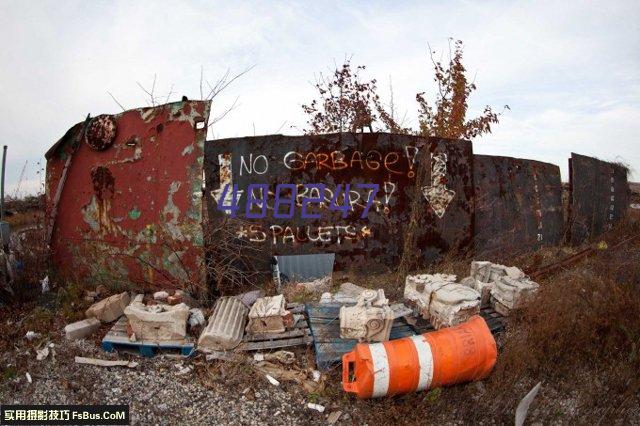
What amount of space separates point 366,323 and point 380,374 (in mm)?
709

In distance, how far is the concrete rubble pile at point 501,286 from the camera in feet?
13.4

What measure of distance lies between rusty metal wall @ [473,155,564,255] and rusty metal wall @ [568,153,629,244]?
0.95 ft

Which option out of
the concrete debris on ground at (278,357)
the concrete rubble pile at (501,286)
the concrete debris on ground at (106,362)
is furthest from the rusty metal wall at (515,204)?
the concrete debris on ground at (106,362)

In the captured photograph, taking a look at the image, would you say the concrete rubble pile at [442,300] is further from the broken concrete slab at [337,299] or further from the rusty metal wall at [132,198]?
the rusty metal wall at [132,198]

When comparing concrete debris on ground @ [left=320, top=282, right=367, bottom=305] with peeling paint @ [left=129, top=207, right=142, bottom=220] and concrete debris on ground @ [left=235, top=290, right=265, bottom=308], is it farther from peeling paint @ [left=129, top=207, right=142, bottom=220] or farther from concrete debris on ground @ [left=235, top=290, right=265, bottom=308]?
peeling paint @ [left=129, top=207, right=142, bottom=220]

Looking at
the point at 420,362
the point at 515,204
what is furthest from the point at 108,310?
the point at 515,204

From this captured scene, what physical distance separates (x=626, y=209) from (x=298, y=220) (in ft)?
30.6

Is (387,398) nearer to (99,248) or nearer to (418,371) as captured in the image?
(418,371)

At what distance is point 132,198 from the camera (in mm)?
4770

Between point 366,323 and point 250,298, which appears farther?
point 250,298

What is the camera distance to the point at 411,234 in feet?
18.5

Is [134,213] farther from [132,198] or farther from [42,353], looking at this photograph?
[42,353]

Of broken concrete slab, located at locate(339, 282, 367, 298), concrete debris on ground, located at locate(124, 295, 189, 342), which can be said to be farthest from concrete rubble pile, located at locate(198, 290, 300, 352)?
broken concrete slab, located at locate(339, 282, 367, 298)

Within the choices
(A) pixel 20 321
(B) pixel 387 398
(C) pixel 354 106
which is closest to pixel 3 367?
(A) pixel 20 321
